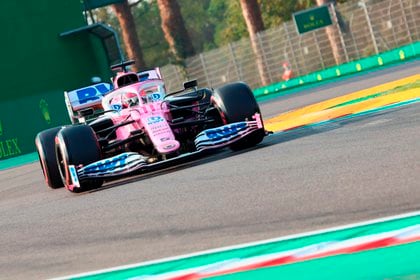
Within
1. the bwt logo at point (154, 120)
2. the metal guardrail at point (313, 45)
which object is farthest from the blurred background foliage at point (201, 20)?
the bwt logo at point (154, 120)

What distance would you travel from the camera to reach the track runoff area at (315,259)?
457 cm

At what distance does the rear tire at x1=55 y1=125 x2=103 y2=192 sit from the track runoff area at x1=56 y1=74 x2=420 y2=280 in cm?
472

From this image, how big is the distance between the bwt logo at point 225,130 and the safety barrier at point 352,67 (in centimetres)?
1768

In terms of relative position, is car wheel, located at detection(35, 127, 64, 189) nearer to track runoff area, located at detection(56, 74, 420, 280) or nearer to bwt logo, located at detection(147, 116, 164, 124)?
bwt logo, located at detection(147, 116, 164, 124)

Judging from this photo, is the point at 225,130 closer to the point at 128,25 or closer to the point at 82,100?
the point at 82,100

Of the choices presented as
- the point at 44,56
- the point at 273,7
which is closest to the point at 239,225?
the point at 44,56

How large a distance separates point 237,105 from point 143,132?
1.03m

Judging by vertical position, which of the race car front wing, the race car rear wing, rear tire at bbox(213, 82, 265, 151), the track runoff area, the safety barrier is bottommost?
the safety barrier

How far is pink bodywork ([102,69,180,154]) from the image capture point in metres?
10.6

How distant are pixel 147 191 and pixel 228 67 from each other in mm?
28137

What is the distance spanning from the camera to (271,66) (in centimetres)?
3628

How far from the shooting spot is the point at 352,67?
3114 centimetres

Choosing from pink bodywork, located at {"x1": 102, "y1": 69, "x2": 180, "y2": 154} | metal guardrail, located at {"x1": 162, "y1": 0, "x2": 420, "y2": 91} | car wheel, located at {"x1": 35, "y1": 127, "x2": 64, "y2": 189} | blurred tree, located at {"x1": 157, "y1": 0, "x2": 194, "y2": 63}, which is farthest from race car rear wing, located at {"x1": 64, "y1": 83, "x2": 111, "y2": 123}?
blurred tree, located at {"x1": 157, "y1": 0, "x2": 194, "y2": 63}

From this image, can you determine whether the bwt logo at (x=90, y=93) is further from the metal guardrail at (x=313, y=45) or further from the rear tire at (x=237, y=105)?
the metal guardrail at (x=313, y=45)
